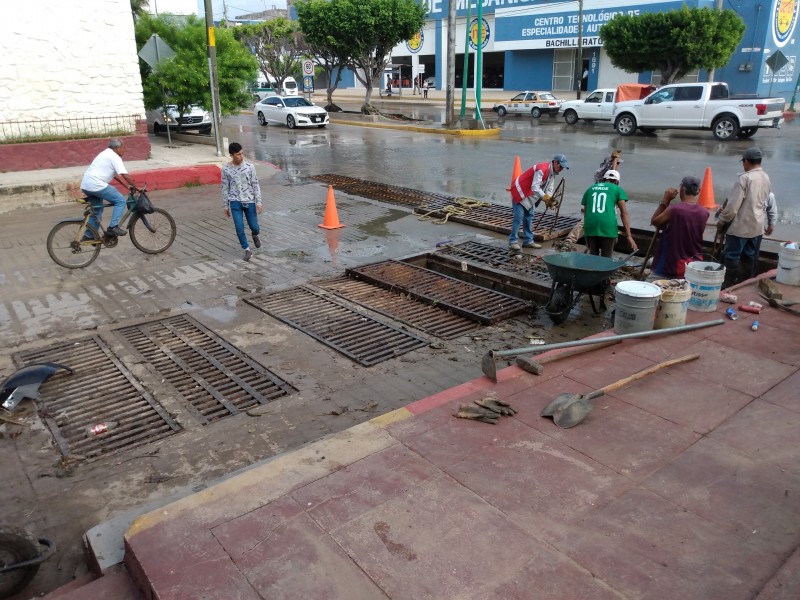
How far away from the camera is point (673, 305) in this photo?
6.07m

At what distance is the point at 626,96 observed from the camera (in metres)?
30.1

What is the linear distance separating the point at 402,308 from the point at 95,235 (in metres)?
4.64

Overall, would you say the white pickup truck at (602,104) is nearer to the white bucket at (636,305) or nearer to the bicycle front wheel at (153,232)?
the bicycle front wheel at (153,232)

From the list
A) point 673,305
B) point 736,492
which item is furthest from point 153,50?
point 736,492

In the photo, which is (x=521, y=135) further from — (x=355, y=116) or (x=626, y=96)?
(x=355, y=116)

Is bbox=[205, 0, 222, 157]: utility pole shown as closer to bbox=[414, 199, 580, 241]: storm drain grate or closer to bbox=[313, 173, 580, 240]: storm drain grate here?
bbox=[313, 173, 580, 240]: storm drain grate

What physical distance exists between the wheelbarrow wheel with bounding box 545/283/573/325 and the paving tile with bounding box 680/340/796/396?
5.08ft

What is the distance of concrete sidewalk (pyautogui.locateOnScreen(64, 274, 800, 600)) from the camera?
309 centimetres

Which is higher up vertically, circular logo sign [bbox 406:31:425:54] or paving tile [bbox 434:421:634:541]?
circular logo sign [bbox 406:31:425:54]

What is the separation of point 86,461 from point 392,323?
3.48 m

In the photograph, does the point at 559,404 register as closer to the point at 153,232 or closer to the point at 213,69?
the point at 153,232

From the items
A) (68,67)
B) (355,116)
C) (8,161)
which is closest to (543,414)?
(8,161)

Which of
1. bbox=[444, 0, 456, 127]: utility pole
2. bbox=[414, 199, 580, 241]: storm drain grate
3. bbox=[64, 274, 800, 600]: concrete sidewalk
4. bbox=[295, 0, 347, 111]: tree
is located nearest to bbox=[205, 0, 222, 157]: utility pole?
bbox=[414, 199, 580, 241]: storm drain grate

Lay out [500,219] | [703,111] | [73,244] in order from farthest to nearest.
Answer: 1. [703,111]
2. [500,219]
3. [73,244]
